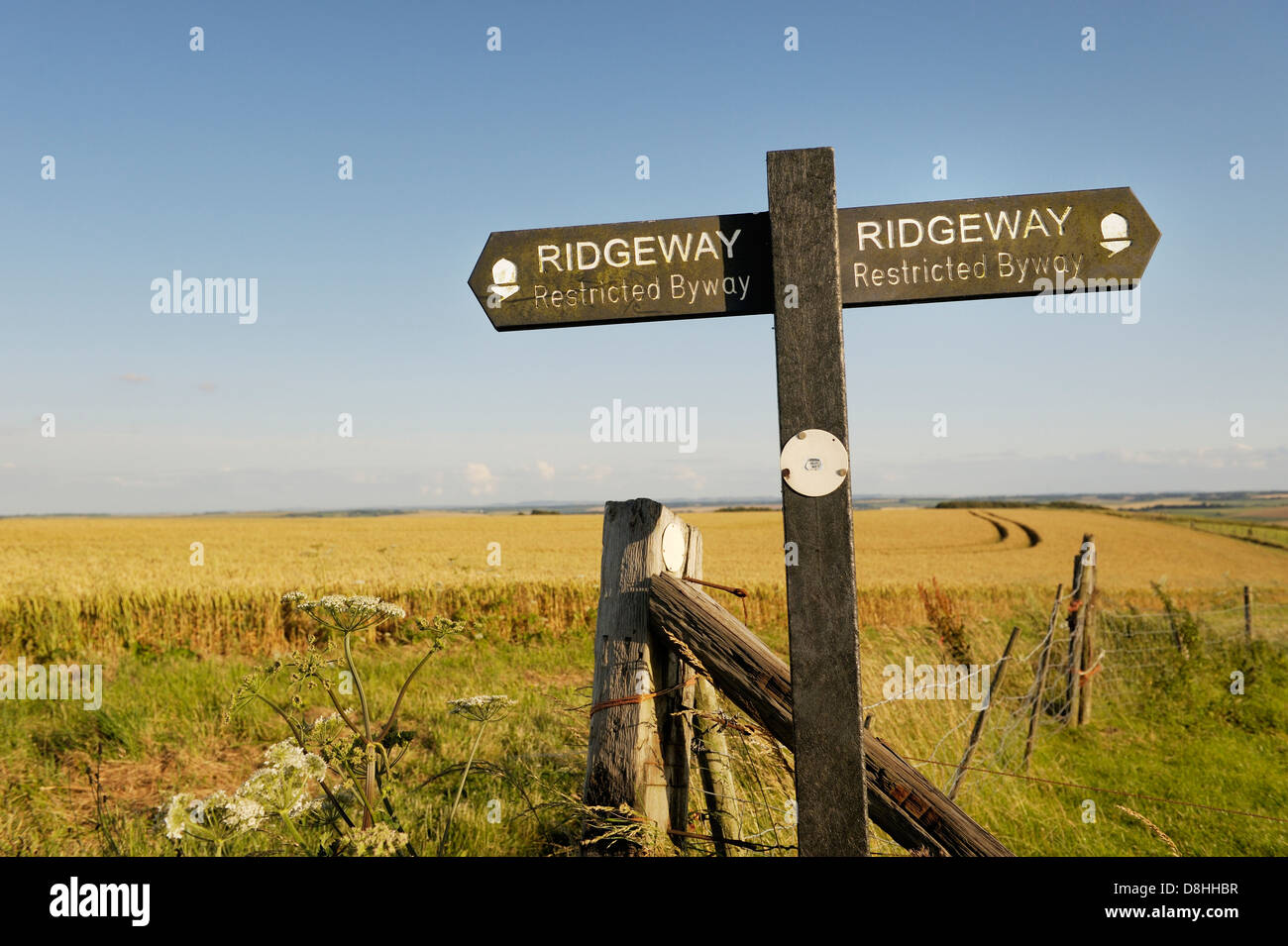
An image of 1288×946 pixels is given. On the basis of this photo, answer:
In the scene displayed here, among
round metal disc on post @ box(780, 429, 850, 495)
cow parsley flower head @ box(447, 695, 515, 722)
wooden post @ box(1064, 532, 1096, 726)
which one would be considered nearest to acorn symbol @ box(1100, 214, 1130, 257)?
round metal disc on post @ box(780, 429, 850, 495)

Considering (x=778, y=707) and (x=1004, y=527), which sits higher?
(x=778, y=707)

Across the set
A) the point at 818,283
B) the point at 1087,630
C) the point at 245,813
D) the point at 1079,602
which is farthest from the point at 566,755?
the point at 1087,630

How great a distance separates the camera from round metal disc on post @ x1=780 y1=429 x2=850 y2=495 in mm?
1927

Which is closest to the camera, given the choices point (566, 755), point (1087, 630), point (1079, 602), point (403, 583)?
point (566, 755)

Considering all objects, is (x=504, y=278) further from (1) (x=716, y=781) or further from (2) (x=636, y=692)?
(1) (x=716, y=781)

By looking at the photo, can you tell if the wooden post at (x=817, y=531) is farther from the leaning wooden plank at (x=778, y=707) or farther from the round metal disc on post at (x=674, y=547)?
the round metal disc on post at (x=674, y=547)

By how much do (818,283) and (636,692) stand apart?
1359 millimetres

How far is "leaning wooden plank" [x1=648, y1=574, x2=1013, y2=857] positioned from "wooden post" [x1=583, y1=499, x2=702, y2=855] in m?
0.10

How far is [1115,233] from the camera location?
81.4 inches

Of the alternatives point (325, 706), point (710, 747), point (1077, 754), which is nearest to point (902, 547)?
point (1077, 754)

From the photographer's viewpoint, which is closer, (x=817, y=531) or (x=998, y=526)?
(x=817, y=531)

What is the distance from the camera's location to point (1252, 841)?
4535 mm

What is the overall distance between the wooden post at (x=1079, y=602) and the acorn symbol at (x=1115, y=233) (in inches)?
198

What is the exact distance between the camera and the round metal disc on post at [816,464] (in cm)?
193
